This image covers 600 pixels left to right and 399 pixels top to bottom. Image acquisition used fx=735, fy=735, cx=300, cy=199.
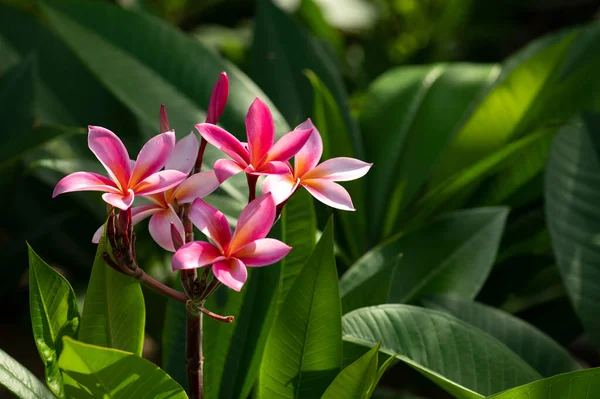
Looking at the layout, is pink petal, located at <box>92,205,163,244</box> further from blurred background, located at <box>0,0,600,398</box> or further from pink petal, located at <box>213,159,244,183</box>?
blurred background, located at <box>0,0,600,398</box>

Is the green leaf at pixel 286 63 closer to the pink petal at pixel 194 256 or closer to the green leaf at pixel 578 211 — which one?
the green leaf at pixel 578 211

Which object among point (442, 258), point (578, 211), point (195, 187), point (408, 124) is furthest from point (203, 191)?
point (408, 124)

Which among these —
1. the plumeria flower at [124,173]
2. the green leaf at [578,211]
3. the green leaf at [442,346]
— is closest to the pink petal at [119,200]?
the plumeria flower at [124,173]

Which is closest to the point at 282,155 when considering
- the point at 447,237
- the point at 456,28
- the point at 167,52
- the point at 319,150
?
the point at 319,150

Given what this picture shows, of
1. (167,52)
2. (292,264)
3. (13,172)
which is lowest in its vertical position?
(13,172)

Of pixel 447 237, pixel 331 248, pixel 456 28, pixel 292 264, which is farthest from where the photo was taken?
pixel 456 28

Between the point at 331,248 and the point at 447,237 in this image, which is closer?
the point at 331,248

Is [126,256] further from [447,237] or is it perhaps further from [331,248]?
[447,237]

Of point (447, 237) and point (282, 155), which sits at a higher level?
point (282, 155)
